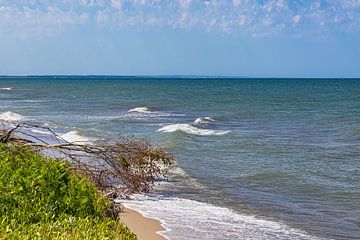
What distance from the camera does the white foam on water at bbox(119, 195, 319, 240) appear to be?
12039 millimetres

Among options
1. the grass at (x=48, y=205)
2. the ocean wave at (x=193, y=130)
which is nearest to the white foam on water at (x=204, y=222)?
the grass at (x=48, y=205)

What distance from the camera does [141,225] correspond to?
480 inches

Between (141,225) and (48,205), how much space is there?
4.03 meters

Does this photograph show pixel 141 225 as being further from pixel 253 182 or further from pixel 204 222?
pixel 253 182

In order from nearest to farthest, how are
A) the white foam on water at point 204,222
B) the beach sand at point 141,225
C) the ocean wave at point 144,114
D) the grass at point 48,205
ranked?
the grass at point 48,205 → the beach sand at point 141,225 → the white foam on water at point 204,222 → the ocean wave at point 144,114

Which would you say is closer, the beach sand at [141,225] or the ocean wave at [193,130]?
the beach sand at [141,225]

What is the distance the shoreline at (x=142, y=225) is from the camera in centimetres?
1152

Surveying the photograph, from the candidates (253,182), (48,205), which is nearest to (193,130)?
(253,182)

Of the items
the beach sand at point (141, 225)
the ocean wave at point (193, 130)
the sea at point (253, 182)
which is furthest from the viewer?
the ocean wave at point (193, 130)

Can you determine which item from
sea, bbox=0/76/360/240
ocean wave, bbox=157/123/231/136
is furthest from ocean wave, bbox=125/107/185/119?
ocean wave, bbox=157/123/231/136

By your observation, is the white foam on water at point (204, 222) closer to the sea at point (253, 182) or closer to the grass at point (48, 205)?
the sea at point (253, 182)

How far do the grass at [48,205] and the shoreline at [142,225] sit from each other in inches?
89.1

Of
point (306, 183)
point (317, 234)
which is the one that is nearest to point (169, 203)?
point (317, 234)

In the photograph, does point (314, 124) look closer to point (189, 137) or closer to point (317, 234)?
point (189, 137)
